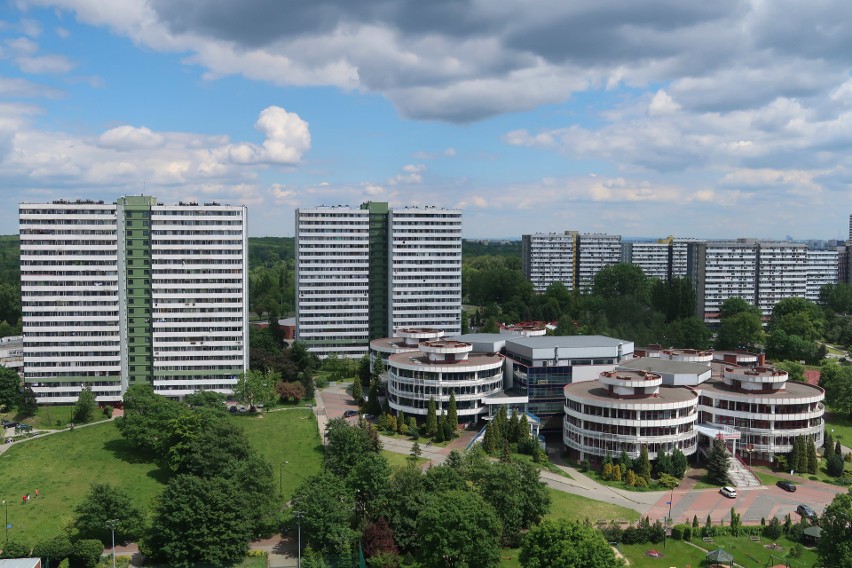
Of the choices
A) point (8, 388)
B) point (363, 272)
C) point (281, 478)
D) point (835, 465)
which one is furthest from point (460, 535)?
point (363, 272)

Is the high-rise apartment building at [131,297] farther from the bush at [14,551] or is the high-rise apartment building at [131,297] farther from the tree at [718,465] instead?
the tree at [718,465]

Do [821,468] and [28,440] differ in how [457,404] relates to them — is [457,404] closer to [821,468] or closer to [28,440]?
[821,468]

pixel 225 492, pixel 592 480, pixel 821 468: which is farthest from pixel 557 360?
pixel 225 492

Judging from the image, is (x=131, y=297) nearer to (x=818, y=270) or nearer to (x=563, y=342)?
(x=563, y=342)

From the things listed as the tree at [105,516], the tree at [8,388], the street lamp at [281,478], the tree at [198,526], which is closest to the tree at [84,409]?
the tree at [8,388]

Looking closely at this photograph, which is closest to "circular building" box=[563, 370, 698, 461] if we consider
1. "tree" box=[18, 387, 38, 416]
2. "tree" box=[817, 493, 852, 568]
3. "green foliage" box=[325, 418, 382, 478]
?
"green foliage" box=[325, 418, 382, 478]

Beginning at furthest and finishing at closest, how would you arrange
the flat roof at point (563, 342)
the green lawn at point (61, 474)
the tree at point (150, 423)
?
the flat roof at point (563, 342) < the tree at point (150, 423) < the green lawn at point (61, 474)

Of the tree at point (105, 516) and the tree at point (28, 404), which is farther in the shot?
the tree at point (28, 404)
